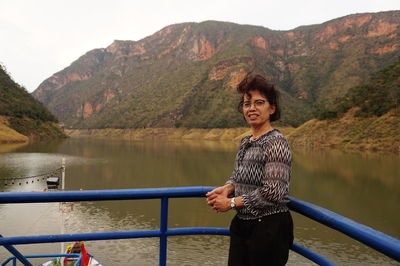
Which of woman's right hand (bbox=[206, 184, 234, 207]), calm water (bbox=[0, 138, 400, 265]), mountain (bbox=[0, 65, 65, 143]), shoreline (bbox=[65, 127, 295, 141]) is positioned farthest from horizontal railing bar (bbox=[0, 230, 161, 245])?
shoreline (bbox=[65, 127, 295, 141])

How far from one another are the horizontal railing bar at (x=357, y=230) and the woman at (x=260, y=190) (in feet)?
0.50

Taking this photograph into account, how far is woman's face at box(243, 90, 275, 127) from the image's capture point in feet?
7.41

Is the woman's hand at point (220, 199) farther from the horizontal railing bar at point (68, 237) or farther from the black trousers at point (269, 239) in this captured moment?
the horizontal railing bar at point (68, 237)

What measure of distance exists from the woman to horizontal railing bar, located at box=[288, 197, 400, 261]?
15 cm

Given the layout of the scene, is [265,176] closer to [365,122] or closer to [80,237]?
[80,237]

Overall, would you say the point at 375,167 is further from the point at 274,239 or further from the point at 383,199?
the point at 274,239

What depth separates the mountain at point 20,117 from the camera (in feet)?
245

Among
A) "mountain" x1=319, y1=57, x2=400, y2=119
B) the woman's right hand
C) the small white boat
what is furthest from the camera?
"mountain" x1=319, y1=57, x2=400, y2=119

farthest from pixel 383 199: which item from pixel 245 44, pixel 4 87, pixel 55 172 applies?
pixel 245 44

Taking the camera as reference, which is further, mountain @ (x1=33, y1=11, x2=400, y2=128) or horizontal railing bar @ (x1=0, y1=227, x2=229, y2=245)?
mountain @ (x1=33, y1=11, x2=400, y2=128)

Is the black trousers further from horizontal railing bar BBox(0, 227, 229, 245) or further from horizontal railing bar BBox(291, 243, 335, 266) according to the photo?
horizontal railing bar BBox(0, 227, 229, 245)

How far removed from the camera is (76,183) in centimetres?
2539

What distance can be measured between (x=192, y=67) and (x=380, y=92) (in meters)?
143

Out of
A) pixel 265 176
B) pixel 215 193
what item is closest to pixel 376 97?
pixel 215 193
